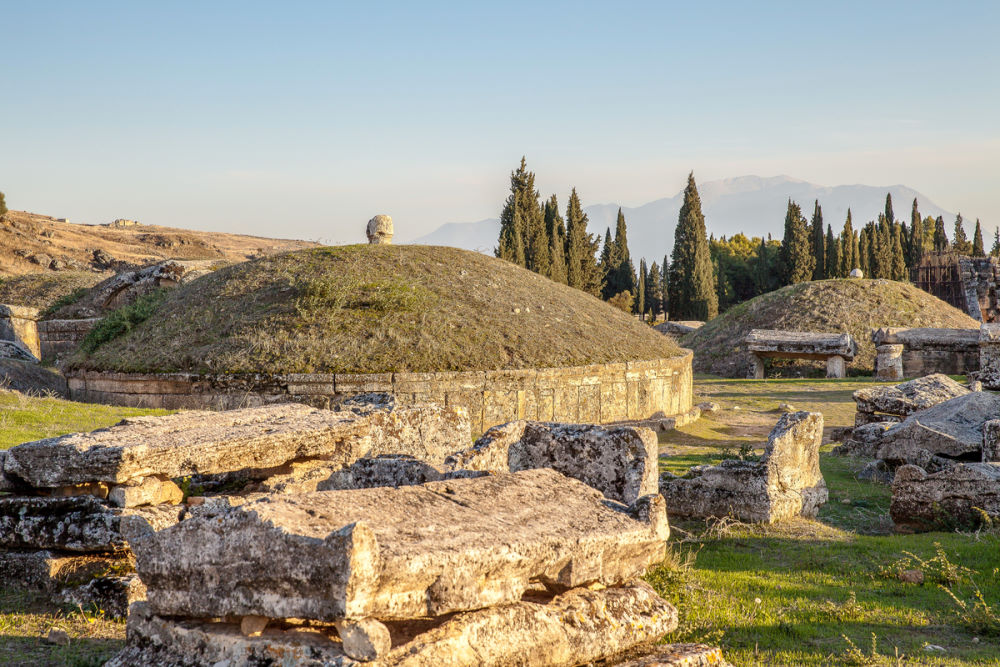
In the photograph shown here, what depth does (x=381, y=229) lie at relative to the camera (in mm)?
22344

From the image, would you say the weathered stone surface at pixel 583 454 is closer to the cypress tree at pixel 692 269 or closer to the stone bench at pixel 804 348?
the stone bench at pixel 804 348

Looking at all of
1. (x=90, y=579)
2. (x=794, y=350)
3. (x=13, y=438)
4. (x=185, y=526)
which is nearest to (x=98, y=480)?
(x=90, y=579)

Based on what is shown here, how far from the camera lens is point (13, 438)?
28.5 ft

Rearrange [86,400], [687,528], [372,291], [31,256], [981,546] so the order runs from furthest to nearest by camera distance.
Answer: [31,256] < [372,291] < [86,400] < [687,528] < [981,546]

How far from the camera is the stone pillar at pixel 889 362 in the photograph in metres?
29.8

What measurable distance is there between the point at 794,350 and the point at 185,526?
31.0 meters

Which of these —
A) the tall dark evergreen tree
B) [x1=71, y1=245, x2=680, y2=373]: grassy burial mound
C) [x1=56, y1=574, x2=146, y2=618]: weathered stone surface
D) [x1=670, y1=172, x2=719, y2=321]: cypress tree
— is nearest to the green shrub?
[x1=71, y1=245, x2=680, y2=373]: grassy burial mound

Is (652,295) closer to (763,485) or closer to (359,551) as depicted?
(763,485)

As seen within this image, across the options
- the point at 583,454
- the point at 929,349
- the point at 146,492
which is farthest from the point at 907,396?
the point at 929,349

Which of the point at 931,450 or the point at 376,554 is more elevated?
the point at 376,554

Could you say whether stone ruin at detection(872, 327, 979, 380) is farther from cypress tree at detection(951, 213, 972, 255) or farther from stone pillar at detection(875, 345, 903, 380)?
cypress tree at detection(951, 213, 972, 255)

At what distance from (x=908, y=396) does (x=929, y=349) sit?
17899 millimetres

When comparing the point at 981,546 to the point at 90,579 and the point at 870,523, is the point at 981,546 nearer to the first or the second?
the point at 870,523

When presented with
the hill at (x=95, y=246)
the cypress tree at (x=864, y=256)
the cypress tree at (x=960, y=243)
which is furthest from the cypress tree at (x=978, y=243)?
the hill at (x=95, y=246)
